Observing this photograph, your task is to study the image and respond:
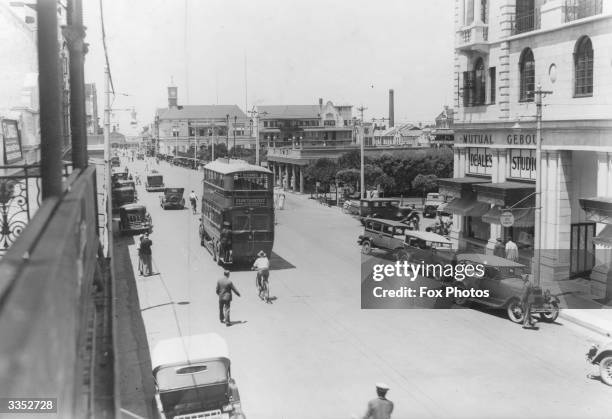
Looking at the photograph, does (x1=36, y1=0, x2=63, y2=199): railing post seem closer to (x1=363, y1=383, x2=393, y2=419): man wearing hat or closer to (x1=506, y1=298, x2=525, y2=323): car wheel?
(x1=363, y1=383, x2=393, y2=419): man wearing hat

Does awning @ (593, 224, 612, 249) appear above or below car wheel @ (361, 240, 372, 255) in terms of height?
above

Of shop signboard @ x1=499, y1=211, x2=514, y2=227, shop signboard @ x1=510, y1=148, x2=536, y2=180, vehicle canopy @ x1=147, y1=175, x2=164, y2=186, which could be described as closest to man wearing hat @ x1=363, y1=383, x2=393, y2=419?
shop signboard @ x1=499, y1=211, x2=514, y2=227

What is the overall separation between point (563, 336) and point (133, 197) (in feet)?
107

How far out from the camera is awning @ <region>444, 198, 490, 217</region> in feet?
86.3

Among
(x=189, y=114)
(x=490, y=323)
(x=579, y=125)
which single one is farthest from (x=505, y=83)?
(x=189, y=114)

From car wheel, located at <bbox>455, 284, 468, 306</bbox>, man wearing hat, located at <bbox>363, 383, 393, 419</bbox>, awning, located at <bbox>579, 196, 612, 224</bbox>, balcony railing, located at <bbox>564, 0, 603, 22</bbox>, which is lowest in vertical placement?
car wheel, located at <bbox>455, 284, 468, 306</bbox>

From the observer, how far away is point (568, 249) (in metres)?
22.5

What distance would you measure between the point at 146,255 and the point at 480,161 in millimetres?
14194

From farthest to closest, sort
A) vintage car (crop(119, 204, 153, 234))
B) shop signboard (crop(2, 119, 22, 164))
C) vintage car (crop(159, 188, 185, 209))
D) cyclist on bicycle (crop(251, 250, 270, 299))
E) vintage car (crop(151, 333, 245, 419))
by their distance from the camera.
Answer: vintage car (crop(159, 188, 185, 209))
vintage car (crop(119, 204, 153, 234))
cyclist on bicycle (crop(251, 250, 270, 299))
shop signboard (crop(2, 119, 22, 164))
vintage car (crop(151, 333, 245, 419))

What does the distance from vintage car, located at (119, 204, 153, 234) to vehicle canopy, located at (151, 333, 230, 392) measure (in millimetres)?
22331

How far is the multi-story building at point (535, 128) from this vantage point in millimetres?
20328

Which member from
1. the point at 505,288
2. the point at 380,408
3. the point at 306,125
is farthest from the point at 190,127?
the point at 380,408

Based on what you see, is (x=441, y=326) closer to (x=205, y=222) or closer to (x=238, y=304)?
(x=238, y=304)

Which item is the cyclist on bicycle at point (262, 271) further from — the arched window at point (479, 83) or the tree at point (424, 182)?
the tree at point (424, 182)
